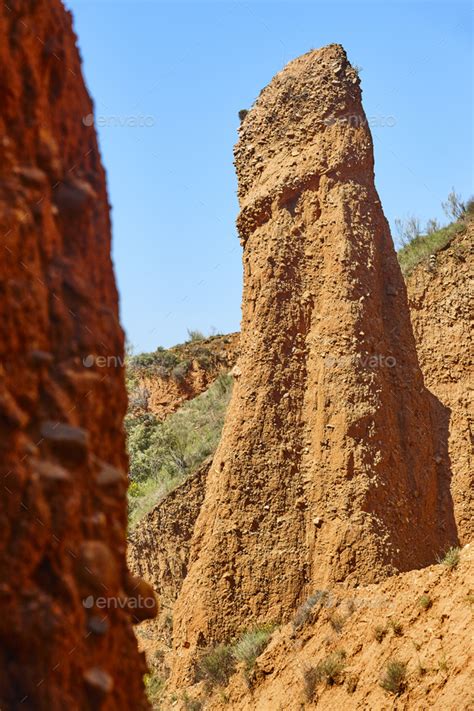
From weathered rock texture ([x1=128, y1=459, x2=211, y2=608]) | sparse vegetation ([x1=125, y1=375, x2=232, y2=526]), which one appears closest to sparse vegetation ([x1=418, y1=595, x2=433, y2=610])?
weathered rock texture ([x1=128, y1=459, x2=211, y2=608])

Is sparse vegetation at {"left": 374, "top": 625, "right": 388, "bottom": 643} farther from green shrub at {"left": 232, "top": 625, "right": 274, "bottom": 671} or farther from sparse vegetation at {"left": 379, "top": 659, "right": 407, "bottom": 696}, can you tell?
green shrub at {"left": 232, "top": 625, "right": 274, "bottom": 671}

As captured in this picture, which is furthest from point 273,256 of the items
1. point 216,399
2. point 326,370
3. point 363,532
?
point 216,399

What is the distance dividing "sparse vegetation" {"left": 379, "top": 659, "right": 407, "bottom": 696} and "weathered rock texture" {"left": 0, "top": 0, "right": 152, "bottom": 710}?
743 cm

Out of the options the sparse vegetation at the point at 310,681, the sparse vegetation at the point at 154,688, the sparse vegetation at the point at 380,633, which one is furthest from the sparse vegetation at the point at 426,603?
the sparse vegetation at the point at 154,688

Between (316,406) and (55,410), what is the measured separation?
10.7 metres

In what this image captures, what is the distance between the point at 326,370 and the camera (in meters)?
16.5

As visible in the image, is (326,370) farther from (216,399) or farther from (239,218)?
(216,399)

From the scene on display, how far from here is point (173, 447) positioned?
1151 inches

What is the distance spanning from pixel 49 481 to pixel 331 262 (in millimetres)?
11596

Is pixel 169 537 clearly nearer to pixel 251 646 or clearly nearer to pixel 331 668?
pixel 251 646

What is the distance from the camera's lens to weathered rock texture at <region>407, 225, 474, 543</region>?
711 inches

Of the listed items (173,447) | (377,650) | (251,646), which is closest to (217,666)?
(251,646)

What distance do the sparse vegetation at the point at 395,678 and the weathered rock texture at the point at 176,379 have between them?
89.8 feet

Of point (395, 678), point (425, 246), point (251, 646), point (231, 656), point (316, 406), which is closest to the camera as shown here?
point (395, 678)
